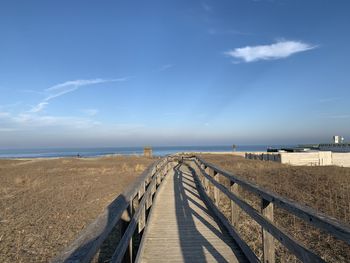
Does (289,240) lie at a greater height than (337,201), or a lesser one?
greater

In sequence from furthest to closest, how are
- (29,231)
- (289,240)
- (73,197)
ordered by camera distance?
(73,197), (29,231), (289,240)

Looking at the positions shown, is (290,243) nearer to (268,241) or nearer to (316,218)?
(316,218)

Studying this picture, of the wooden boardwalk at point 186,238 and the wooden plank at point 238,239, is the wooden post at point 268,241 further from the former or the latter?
the wooden boardwalk at point 186,238

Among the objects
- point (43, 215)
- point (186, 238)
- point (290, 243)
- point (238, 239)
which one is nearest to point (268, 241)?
point (290, 243)

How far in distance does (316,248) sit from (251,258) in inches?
103

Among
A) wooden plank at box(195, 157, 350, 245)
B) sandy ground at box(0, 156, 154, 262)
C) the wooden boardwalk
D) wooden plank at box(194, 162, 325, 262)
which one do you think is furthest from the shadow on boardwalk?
sandy ground at box(0, 156, 154, 262)

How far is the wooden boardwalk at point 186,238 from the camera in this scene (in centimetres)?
445

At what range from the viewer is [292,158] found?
30250 millimetres

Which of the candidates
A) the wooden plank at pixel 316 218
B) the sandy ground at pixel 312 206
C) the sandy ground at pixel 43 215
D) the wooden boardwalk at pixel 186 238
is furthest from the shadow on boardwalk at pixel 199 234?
the sandy ground at pixel 43 215

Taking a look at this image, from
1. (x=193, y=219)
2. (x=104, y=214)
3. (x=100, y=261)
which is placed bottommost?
(x=100, y=261)

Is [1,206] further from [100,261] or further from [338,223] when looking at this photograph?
[338,223]

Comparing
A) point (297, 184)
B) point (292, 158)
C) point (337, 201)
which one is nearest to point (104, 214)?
point (337, 201)

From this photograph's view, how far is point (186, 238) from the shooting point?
5.35m

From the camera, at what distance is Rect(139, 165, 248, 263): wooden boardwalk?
4453mm
